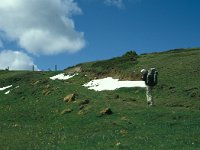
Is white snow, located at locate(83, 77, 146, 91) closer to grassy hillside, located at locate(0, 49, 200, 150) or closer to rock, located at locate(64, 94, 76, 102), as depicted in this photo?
grassy hillside, located at locate(0, 49, 200, 150)

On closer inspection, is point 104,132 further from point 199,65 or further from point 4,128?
point 199,65

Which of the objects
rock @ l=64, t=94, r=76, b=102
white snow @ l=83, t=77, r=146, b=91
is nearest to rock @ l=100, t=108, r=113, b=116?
rock @ l=64, t=94, r=76, b=102

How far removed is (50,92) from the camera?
59188 millimetres

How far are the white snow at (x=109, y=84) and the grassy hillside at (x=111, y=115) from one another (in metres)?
1.80

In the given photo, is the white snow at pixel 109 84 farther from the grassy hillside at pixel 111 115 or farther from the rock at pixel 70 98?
the rock at pixel 70 98

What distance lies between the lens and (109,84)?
65.5 metres

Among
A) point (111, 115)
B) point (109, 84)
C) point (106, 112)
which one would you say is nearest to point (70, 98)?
point (106, 112)

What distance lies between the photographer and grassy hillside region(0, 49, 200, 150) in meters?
28.9

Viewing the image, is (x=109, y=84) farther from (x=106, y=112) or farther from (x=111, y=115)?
→ (x=111, y=115)

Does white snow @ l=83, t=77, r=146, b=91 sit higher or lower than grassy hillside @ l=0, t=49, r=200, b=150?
higher

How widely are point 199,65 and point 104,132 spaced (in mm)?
35098

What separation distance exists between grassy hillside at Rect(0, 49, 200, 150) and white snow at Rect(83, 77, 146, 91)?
180cm

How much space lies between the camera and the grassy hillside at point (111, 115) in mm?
28859

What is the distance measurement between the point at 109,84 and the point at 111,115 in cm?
2617
